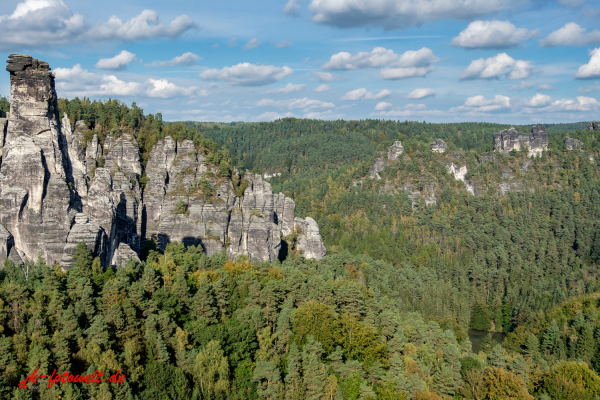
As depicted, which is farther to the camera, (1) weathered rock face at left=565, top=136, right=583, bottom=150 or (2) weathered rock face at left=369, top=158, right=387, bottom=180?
(1) weathered rock face at left=565, top=136, right=583, bottom=150

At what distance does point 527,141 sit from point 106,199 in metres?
148

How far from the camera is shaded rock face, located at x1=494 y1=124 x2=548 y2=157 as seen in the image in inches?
6688

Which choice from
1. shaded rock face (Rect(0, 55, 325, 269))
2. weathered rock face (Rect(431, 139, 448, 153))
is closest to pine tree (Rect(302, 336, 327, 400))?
shaded rock face (Rect(0, 55, 325, 269))

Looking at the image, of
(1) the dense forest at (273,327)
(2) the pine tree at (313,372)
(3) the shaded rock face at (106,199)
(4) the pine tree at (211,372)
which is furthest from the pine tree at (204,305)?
(3) the shaded rock face at (106,199)

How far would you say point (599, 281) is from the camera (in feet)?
→ 342

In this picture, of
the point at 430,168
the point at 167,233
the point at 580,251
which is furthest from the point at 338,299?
the point at 430,168

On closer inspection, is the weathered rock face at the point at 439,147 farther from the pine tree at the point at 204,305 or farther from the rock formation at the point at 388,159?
the pine tree at the point at 204,305

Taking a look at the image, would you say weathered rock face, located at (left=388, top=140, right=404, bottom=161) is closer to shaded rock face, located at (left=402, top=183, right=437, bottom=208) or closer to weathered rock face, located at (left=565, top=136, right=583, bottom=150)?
shaded rock face, located at (left=402, top=183, right=437, bottom=208)

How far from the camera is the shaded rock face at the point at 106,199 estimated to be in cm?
4941

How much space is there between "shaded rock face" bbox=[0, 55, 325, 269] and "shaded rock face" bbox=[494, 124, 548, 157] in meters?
105

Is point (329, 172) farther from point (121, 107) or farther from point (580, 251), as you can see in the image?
point (121, 107)

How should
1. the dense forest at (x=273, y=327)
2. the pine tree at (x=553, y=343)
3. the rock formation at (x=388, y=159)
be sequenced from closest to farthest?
1. the dense forest at (x=273, y=327)
2. the pine tree at (x=553, y=343)
3. the rock formation at (x=388, y=159)

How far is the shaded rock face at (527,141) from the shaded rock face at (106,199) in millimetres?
105435

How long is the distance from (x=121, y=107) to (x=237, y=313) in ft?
162
